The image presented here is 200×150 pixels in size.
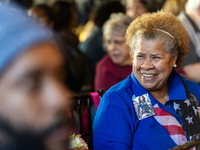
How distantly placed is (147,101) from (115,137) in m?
0.35

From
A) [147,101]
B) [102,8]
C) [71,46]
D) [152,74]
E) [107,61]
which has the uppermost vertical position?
[102,8]

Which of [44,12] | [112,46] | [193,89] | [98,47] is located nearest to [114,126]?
[193,89]

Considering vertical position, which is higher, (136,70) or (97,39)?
(97,39)

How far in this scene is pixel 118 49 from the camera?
2984 mm

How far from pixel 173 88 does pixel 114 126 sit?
612 millimetres

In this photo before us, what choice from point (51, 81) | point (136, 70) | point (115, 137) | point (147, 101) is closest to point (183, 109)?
point (147, 101)

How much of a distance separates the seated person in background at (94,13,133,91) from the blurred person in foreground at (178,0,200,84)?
0.59 m

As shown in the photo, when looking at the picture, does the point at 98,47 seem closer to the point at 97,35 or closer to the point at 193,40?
the point at 97,35

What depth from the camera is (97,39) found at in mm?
3492

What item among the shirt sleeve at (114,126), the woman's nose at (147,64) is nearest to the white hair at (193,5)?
the woman's nose at (147,64)

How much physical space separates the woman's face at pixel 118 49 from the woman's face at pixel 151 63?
984 mm

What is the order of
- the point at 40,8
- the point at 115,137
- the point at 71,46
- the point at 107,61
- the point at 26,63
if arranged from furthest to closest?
the point at 40,8 < the point at 71,46 < the point at 107,61 < the point at 115,137 < the point at 26,63

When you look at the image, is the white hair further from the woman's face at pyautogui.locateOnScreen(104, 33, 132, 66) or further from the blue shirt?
the blue shirt

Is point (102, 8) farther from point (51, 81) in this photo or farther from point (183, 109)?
point (51, 81)
